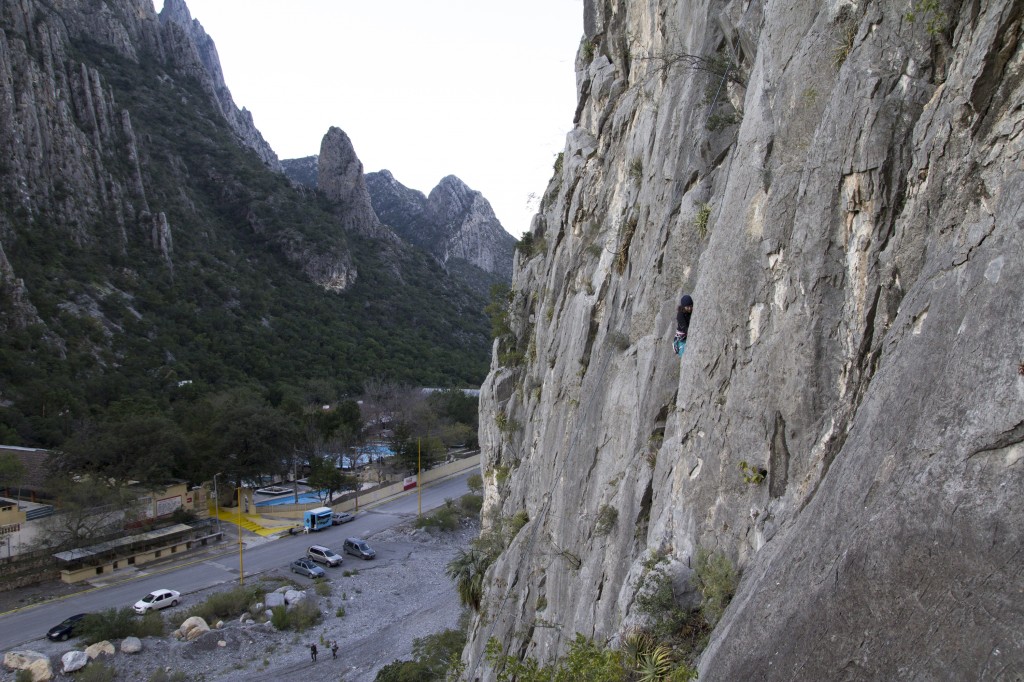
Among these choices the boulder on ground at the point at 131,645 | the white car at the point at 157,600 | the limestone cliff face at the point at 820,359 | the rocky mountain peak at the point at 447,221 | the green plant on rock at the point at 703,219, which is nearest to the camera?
the limestone cliff face at the point at 820,359

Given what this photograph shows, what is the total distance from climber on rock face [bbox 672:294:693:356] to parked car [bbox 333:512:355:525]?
3731cm

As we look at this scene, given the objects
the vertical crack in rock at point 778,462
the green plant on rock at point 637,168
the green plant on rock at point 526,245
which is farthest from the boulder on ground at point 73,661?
the vertical crack in rock at point 778,462

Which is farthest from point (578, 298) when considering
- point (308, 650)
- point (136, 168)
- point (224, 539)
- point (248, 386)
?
point (136, 168)

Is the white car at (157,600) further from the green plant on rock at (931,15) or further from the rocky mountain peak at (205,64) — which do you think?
the rocky mountain peak at (205,64)

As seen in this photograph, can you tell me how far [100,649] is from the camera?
23.8 meters

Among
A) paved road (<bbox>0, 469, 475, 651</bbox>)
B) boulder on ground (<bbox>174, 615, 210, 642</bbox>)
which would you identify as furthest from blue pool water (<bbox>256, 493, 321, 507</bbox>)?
boulder on ground (<bbox>174, 615, 210, 642</bbox>)

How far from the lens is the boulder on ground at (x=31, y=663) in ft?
71.5

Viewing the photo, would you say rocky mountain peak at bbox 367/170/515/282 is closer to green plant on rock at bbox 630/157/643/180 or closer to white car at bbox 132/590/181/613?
white car at bbox 132/590/181/613

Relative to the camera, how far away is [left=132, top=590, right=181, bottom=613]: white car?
2745 centimetres

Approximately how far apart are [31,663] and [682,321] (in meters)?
25.7

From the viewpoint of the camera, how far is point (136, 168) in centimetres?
7950

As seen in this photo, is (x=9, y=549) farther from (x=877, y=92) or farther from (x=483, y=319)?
(x=483, y=319)

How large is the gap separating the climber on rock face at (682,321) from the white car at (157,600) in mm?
27725

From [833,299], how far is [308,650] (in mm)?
25351
